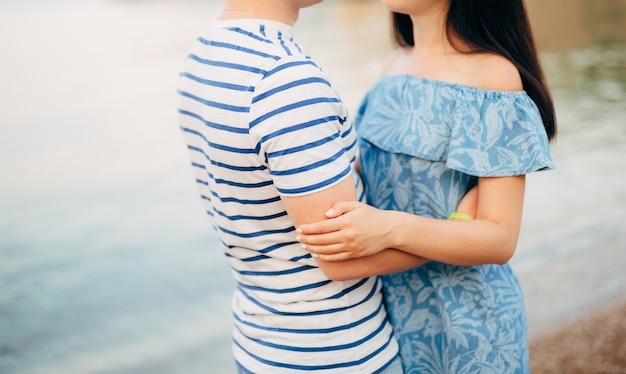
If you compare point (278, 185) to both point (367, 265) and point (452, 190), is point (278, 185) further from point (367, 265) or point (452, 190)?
point (452, 190)

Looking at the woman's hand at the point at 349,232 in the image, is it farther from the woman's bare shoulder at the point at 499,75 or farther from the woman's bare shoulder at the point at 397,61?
the woman's bare shoulder at the point at 397,61

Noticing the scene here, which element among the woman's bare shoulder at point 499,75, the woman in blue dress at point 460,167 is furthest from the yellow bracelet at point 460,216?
the woman's bare shoulder at point 499,75

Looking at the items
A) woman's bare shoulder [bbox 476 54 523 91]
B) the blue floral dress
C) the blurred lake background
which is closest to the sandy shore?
the blurred lake background

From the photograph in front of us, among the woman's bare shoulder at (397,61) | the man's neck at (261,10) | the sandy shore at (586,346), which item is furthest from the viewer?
the sandy shore at (586,346)

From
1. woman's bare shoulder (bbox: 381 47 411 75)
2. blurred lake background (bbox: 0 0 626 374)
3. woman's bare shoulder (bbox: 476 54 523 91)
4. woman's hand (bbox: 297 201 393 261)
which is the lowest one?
blurred lake background (bbox: 0 0 626 374)

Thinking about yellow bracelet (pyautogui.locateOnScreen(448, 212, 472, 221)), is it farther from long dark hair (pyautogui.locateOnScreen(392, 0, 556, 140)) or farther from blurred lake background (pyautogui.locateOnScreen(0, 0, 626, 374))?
blurred lake background (pyautogui.locateOnScreen(0, 0, 626, 374))

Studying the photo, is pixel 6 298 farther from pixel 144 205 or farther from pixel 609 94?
pixel 609 94

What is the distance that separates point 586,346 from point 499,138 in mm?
1832

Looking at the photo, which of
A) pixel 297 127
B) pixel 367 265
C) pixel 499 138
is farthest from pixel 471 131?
pixel 297 127

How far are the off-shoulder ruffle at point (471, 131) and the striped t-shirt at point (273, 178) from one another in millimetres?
200

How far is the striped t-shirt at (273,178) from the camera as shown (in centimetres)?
115

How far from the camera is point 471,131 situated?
1.46 m

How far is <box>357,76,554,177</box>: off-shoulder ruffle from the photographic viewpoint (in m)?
1.43

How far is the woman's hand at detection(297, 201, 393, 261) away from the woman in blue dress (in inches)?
2.0
